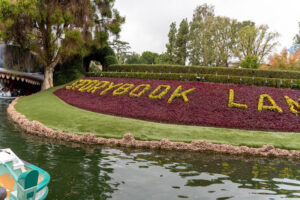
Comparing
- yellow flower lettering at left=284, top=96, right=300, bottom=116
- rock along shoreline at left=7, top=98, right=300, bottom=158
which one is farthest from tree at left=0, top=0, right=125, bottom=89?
yellow flower lettering at left=284, top=96, right=300, bottom=116

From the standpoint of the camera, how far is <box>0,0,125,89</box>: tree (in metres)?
27.5

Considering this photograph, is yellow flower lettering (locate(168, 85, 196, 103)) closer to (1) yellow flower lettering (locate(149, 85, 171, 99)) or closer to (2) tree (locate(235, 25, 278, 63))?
(1) yellow flower lettering (locate(149, 85, 171, 99))

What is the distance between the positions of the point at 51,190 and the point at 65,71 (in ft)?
104

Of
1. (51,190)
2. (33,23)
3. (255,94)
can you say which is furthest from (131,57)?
(51,190)

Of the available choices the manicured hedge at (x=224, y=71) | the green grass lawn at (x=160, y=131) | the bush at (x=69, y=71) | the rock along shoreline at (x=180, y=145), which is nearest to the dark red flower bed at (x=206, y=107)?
the green grass lawn at (x=160, y=131)

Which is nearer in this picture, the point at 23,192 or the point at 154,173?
the point at 23,192

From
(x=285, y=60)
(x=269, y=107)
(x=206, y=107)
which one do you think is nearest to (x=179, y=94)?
(x=206, y=107)

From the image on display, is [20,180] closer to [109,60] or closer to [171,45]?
[109,60]

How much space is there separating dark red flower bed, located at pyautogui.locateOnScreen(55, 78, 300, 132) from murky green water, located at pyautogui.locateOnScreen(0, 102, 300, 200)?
17.2 ft

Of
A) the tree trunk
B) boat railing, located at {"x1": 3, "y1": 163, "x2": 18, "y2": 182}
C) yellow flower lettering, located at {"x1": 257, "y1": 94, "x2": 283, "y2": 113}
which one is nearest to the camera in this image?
boat railing, located at {"x1": 3, "y1": 163, "x2": 18, "y2": 182}

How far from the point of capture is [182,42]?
1986 inches

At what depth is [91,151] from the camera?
11.9 meters

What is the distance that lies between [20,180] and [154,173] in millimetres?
5356

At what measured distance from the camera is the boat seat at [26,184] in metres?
4.80
